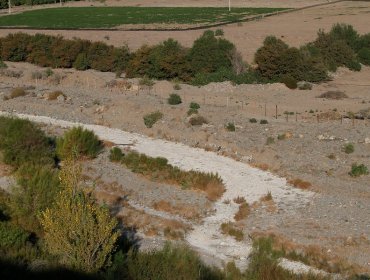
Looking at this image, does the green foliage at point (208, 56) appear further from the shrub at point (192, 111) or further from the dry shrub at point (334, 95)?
the shrub at point (192, 111)

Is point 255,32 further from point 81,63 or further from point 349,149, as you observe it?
point 349,149

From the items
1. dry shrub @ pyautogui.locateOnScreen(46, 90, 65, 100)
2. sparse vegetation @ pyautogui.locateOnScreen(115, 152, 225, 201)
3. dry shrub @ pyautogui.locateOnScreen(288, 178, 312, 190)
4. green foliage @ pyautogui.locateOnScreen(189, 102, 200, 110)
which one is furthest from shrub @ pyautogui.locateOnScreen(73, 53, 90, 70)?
dry shrub @ pyautogui.locateOnScreen(288, 178, 312, 190)

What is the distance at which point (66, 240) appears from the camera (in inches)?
703

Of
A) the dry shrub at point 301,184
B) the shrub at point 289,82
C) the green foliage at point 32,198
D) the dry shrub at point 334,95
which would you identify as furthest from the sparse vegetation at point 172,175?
the shrub at point 289,82

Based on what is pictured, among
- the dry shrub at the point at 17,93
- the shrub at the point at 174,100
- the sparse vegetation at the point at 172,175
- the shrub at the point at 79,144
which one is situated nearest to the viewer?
the sparse vegetation at the point at 172,175

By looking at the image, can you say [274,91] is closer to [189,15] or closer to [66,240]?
[66,240]

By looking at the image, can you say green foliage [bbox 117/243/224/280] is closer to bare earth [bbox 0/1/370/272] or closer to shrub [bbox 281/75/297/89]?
bare earth [bbox 0/1/370/272]

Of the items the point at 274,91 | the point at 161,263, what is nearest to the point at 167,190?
the point at 161,263

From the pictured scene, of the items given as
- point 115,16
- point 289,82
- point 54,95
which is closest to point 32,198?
point 54,95

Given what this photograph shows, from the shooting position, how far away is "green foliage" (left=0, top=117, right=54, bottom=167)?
32656 mm

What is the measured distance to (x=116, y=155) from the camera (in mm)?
35094

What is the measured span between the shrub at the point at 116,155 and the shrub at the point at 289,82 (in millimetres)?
23277

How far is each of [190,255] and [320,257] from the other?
502 centimetres

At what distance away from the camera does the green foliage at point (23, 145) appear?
32.7m
